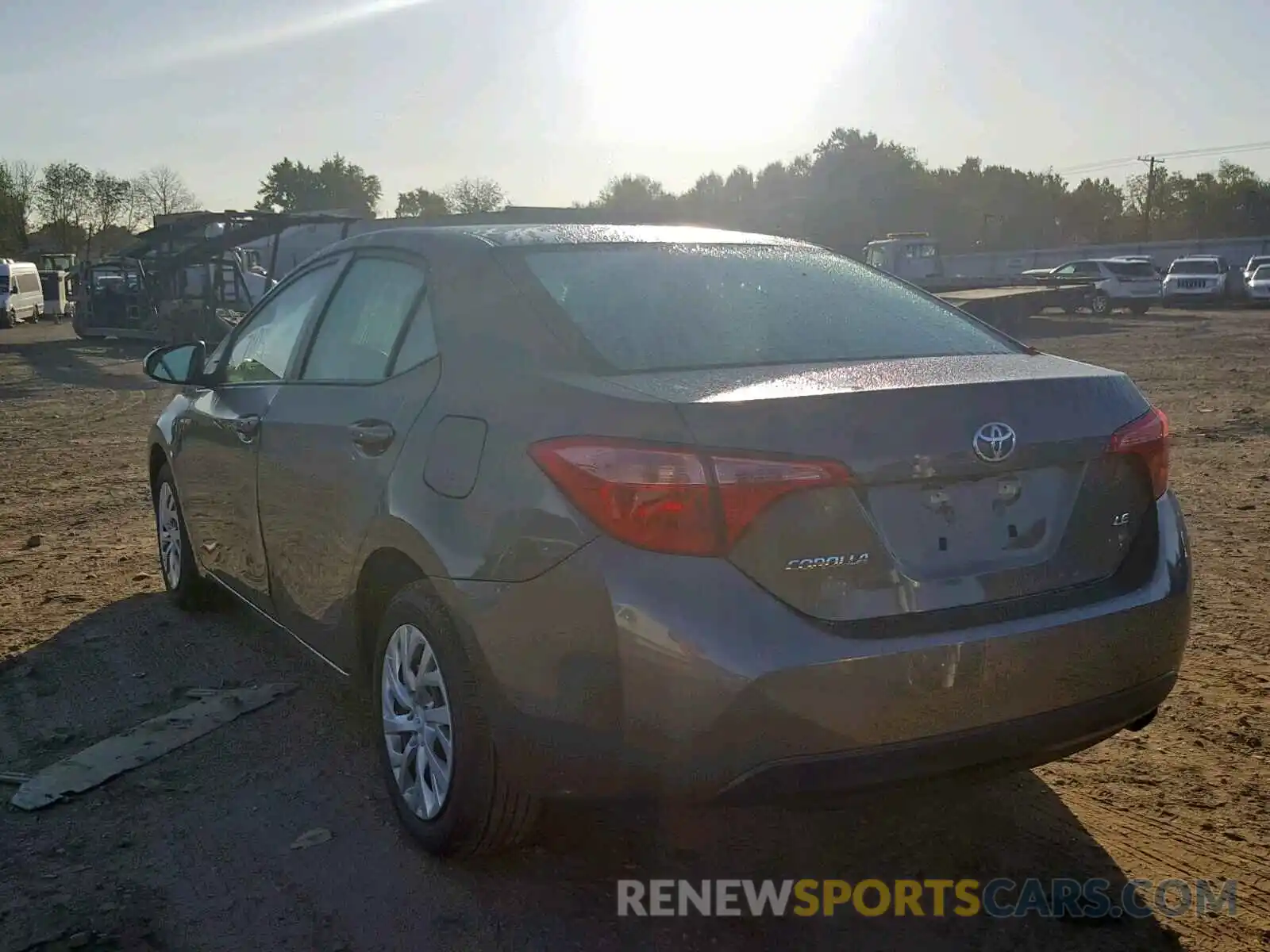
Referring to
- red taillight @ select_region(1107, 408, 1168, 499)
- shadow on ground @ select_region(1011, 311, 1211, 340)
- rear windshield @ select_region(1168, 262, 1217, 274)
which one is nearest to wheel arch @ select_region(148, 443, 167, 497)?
red taillight @ select_region(1107, 408, 1168, 499)

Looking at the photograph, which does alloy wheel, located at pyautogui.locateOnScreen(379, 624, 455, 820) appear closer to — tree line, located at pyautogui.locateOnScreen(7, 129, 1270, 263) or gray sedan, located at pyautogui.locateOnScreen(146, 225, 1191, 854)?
gray sedan, located at pyautogui.locateOnScreen(146, 225, 1191, 854)

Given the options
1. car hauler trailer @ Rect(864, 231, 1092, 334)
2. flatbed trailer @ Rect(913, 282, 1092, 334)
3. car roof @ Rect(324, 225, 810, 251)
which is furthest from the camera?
car hauler trailer @ Rect(864, 231, 1092, 334)

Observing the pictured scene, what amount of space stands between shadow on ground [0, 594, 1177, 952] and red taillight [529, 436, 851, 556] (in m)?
0.66

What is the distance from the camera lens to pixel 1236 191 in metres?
80.2

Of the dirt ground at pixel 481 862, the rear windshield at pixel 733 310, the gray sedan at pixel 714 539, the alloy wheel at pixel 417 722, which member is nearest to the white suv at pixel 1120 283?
the dirt ground at pixel 481 862

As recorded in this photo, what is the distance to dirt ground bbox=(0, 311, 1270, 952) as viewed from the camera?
281 cm

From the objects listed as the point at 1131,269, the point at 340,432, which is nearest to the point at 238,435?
the point at 340,432

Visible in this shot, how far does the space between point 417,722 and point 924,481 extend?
1488 mm

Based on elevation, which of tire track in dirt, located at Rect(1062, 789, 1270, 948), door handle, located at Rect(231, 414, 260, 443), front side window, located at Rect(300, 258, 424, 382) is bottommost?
tire track in dirt, located at Rect(1062, 789, 1270, 948)

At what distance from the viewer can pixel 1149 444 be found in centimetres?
292

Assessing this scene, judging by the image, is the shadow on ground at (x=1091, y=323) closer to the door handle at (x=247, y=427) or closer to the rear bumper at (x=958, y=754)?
the door handle at (x=247, y=427)

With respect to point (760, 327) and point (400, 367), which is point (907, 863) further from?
point (400, 367)

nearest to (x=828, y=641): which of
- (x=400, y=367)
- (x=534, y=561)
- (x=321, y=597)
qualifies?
(x=534, y=561)

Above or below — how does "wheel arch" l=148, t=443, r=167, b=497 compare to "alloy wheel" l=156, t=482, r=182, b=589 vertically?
above
